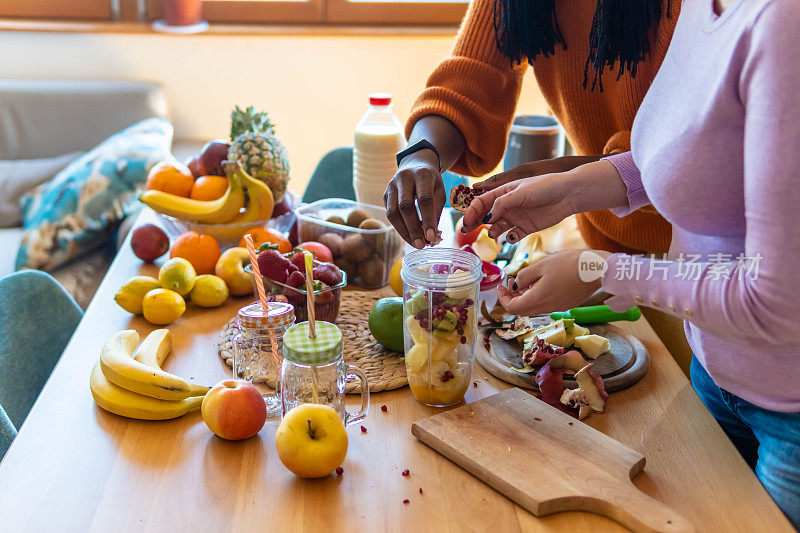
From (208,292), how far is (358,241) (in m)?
0.30

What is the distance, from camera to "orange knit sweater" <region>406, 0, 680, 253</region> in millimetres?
1347

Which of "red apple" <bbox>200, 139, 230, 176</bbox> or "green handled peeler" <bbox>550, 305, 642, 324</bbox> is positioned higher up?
"red apple" <bbox>200, 139, 230, 176</bbox>

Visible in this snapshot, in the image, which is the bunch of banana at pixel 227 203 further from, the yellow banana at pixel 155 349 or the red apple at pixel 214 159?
the yellow banana at pixel 155 349

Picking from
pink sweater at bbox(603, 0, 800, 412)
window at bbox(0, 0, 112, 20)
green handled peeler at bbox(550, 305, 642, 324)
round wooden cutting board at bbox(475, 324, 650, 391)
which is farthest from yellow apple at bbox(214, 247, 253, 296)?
window at bbox(0, 0, 112, 20)

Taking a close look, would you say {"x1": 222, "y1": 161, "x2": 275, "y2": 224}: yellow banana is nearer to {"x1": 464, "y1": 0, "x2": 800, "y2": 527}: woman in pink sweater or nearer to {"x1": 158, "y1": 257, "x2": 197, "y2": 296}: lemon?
{"x1": 158, "y1": 257, "x2": 197, "y2": 296}: lemon

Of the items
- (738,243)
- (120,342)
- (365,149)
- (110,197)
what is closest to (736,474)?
(738,243)

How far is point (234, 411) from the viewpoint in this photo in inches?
37.6

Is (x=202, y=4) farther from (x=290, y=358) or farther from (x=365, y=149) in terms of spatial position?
(x=290, y=358)

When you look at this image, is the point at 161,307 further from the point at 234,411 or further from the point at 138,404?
the point at 234,411

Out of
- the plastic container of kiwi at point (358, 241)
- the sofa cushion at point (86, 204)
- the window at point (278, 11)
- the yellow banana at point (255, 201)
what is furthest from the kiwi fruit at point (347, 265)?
the window at point (278, 11)

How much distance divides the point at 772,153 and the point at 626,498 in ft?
1.35

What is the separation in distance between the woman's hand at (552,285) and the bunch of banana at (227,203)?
0.76 meters

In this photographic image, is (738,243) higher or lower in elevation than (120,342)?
higher

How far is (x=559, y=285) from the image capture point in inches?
37.0
